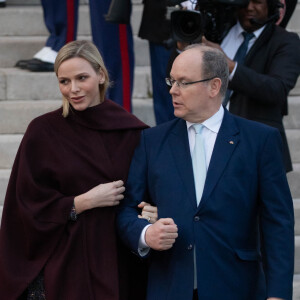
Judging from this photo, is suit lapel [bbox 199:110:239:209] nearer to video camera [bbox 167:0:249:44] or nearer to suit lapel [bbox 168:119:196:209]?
suit lapel [bbox 168:119:196:209]

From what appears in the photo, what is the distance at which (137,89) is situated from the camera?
640cm

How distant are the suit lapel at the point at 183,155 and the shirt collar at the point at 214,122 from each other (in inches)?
1.6

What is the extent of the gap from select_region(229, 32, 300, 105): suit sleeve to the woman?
112cm

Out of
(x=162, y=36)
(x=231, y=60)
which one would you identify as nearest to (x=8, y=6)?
(x=162, y=36)

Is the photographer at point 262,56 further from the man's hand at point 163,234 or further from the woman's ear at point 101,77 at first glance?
the man's hand at point 163,234

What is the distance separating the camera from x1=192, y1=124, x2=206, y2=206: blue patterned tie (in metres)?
3.26

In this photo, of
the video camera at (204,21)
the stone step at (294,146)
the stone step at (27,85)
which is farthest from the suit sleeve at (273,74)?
the stone step at (27,85)

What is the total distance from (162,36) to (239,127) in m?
2.16

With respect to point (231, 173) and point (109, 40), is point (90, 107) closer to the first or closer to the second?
point (231, 173)

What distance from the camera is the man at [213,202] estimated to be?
3219 mm

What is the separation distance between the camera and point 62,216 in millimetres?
3434

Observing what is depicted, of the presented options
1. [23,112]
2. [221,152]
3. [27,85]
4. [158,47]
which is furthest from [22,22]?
[221,152]

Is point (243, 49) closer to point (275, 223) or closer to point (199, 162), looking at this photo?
point (199, 162)

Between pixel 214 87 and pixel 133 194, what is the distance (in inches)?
19.9
